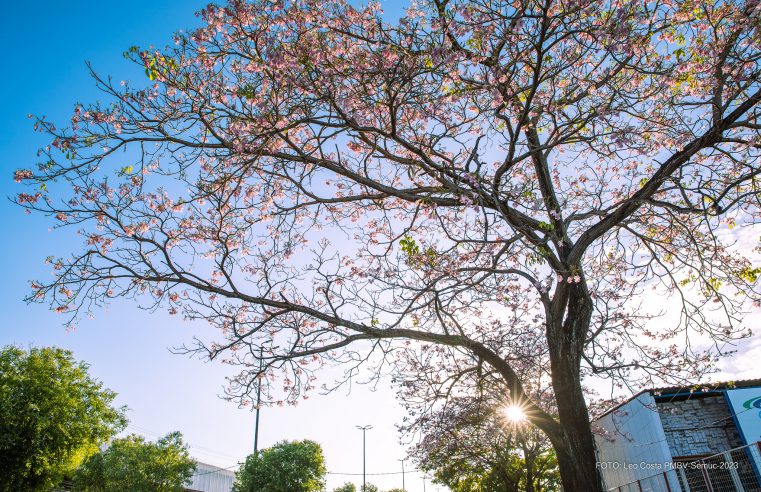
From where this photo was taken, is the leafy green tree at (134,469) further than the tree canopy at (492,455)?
Yes

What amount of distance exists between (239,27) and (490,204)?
3.73 metres

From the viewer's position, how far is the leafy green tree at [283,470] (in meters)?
23.0

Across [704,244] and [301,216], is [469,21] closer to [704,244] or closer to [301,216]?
[301,216]

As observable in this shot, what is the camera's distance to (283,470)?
915 inches

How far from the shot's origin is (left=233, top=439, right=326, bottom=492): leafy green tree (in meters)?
23.0

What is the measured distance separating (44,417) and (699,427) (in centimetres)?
1905

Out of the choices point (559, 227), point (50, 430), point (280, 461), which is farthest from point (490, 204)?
point (280, 461)

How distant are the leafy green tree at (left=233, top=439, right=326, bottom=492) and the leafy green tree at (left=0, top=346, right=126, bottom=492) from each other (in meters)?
9.08

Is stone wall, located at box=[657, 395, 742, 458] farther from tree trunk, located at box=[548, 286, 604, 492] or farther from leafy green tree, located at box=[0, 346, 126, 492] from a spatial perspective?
leafy green tree, located at box=[0, 346, 126, 492]

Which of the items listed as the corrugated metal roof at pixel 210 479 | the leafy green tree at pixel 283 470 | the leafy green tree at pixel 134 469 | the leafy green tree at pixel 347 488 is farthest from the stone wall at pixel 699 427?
the leafy green tree at pixel 347 488

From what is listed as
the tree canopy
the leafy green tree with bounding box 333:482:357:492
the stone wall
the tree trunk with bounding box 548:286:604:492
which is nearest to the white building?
the stone wall

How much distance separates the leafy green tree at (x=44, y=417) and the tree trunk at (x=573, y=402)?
14.8 metres

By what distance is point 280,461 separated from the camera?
77.4 ft

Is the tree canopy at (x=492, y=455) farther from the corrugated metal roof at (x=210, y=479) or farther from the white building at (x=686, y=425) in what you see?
the corrugated metal roof at (x=210, y=479)
